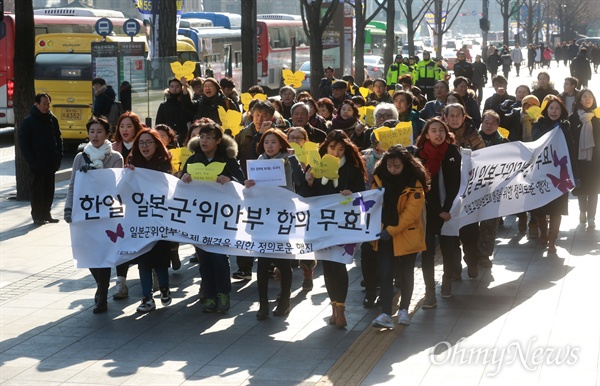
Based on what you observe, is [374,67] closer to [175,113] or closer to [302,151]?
[175,113]

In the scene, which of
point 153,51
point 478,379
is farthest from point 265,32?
point 478,379

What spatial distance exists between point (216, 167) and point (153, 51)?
13.1 m

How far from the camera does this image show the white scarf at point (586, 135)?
14.1 meters

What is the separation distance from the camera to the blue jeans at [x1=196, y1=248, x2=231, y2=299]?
10.2 meters

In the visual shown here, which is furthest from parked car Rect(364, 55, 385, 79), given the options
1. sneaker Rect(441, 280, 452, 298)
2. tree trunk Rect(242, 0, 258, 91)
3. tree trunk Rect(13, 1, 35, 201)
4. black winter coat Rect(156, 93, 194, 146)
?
sneaker Rect(441, 280, 452, 298)

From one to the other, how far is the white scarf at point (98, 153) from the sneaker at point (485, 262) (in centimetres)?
383

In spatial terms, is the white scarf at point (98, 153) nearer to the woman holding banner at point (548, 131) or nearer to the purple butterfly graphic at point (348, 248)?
the purple butterfly graphic at point (348, 248)

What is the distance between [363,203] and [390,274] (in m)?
0.61

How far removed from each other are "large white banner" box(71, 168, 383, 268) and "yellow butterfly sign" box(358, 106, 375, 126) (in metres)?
4.28

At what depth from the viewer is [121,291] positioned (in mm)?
10797

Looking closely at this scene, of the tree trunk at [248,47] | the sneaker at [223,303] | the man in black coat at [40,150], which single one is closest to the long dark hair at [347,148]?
the sneaker at [223,303]

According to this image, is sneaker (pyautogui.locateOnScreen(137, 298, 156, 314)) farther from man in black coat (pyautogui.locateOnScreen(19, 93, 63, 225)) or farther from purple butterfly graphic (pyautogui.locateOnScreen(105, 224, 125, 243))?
man in black coat (pyautogui.locateOnScreen(19, 93, 63, 225))

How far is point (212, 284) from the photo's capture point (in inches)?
406

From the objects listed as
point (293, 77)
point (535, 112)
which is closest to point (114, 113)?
point (293, 77)
